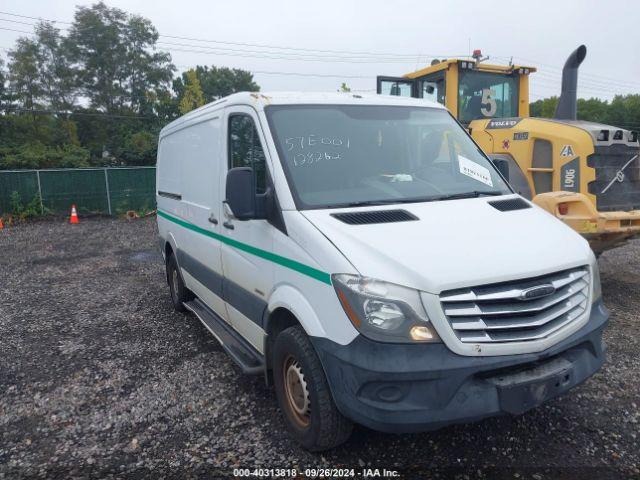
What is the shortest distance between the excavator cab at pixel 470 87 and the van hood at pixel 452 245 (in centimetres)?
443

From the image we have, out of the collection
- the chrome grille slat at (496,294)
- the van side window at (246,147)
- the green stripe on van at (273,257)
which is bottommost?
the chrome grille slat at (496,294)

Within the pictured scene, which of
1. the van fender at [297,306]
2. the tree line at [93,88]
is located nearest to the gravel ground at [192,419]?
the van fender at [297,306]

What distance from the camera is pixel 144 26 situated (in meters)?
46.6

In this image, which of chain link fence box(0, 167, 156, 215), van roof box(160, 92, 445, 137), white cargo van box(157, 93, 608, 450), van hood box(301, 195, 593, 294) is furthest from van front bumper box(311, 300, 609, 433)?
chain link fence box(0, 167, 156, 215)

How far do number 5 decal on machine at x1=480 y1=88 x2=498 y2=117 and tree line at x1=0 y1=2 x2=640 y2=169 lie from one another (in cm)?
3114

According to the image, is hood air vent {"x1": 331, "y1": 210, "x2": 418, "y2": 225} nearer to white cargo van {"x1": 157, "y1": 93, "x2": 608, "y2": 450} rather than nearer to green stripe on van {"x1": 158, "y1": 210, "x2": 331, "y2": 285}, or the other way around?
white cargo van {"x1": 157, "y1": 93, "x2": 608, "y2": 450}

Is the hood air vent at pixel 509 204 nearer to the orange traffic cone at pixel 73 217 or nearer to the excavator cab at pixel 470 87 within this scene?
the excavator cab at pixel 470 87

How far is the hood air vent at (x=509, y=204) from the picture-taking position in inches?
140

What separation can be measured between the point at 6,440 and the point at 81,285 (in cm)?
486

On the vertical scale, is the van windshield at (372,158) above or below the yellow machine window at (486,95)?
below

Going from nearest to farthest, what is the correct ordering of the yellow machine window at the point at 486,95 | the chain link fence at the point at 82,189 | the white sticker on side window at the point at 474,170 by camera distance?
the white sticker on side window at the point at 474,170, the yellow machine window at the point at 486,95, the chain link fence at the point at 82,189

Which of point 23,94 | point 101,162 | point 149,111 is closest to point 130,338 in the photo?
point 101,162

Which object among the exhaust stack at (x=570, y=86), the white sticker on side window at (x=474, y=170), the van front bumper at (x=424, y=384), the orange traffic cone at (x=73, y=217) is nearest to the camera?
the van front bumper at (x=424, y=384)

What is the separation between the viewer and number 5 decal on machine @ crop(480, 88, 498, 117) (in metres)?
7.73
